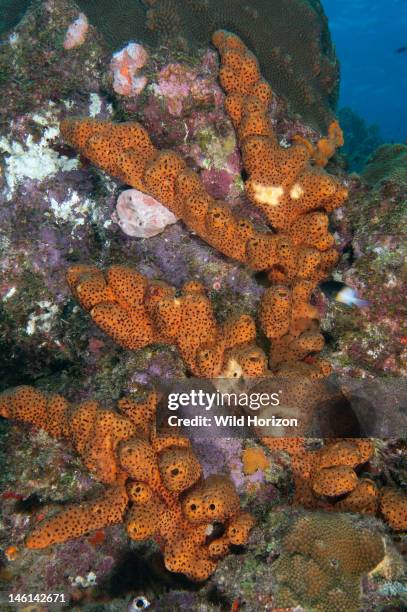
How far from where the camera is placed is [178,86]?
3.81 m

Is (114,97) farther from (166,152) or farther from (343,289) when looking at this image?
(343,289)

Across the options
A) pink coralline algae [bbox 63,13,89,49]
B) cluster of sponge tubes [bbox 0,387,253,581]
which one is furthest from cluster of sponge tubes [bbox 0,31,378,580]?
pink coralline algae [bbox 63,13,89,49]

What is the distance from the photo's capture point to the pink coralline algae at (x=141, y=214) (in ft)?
12.3

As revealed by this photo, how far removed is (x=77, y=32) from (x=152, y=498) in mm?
4651

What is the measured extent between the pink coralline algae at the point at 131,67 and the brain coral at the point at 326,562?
3.80m

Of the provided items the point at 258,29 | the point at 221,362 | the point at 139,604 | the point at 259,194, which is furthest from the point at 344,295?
the point at 258,29

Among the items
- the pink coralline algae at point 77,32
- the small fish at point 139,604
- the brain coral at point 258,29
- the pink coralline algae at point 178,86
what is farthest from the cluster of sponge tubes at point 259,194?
the small fish at point 139,604

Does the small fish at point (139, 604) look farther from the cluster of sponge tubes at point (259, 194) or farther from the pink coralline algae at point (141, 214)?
the pink coralline algae at point (141, 214)

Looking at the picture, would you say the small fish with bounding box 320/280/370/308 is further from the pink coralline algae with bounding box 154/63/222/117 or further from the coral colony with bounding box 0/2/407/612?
the pink coralline algae with bounding box 154/63/222/117

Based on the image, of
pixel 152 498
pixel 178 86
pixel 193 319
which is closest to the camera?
pixel 152 498

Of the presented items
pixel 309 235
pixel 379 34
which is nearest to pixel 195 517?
pixel 309 235

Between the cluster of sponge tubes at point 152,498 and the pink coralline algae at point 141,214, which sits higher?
the pink coralline algae at point 141,214

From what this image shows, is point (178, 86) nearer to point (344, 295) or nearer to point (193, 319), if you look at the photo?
point (193, 319)

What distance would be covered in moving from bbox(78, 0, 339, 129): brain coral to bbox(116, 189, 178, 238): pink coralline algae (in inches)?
70.1
